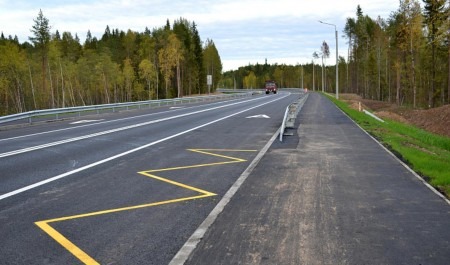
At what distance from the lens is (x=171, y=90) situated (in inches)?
3952

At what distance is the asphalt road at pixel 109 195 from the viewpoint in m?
4.64

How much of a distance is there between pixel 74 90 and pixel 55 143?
314ft

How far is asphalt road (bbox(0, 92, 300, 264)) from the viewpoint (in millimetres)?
4641

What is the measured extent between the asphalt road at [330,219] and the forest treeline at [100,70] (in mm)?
73657

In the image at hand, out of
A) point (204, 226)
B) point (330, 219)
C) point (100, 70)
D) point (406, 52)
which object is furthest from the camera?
point (100, 70)

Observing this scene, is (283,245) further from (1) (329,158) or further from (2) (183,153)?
(2) (183,153)

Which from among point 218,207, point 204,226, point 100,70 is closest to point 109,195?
point 218,207

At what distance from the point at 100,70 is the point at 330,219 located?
9281cm

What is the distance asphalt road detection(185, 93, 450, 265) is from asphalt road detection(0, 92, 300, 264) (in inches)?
21.1

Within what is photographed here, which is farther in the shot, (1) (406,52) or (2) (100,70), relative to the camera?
(2) (100,70)

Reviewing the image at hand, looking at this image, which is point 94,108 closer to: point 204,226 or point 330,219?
point 204,226

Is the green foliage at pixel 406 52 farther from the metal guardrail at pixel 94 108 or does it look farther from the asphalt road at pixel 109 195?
the asphalt road at pixel 109 195

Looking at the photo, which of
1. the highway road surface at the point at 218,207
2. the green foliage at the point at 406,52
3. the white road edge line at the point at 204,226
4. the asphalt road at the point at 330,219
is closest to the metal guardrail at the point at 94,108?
the highway road surface at the point at 218,207

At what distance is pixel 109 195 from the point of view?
6973 millimetres
